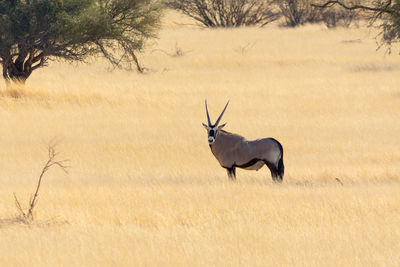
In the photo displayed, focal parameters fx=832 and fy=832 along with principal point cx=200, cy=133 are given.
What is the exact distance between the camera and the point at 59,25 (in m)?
25.8

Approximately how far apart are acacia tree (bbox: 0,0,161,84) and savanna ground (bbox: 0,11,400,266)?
1.28m

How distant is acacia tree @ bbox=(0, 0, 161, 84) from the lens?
25859mm

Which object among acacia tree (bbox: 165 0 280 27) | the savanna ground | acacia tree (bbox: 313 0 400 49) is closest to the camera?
the savanna ground

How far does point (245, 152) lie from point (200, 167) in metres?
3.05

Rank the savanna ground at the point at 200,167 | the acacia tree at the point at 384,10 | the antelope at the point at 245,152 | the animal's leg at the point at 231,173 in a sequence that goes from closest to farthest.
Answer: the savanna ground at the point at 200,167
the antelope at the point at 245,152
the animal's leg at the point at 231,173
the acacia tree at the point at 384,10

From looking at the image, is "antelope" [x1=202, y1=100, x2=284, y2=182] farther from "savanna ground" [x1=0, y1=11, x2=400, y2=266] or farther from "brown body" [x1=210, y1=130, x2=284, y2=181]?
"savanna ground" [x1=0, y1=11, x2=400, y2=266]

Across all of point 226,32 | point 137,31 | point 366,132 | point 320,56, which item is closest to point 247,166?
point 366,132

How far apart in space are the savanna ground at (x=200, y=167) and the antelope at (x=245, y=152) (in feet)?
1.02

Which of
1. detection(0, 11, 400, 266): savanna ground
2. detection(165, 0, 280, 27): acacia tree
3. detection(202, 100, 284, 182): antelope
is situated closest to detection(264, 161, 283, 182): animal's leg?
detection(202, 100, 284, 182): antelope

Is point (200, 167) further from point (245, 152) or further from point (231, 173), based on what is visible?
point (245, 152)

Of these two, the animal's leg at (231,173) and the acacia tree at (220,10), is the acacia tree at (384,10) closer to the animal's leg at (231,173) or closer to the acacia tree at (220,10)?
the animal's leg at (231,173)

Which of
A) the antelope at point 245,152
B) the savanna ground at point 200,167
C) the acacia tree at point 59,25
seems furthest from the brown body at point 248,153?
the acacia tree at point 59,25

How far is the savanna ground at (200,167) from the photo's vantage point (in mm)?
8578

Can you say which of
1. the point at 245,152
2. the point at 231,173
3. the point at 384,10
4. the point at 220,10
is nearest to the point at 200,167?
the point at 231,173
